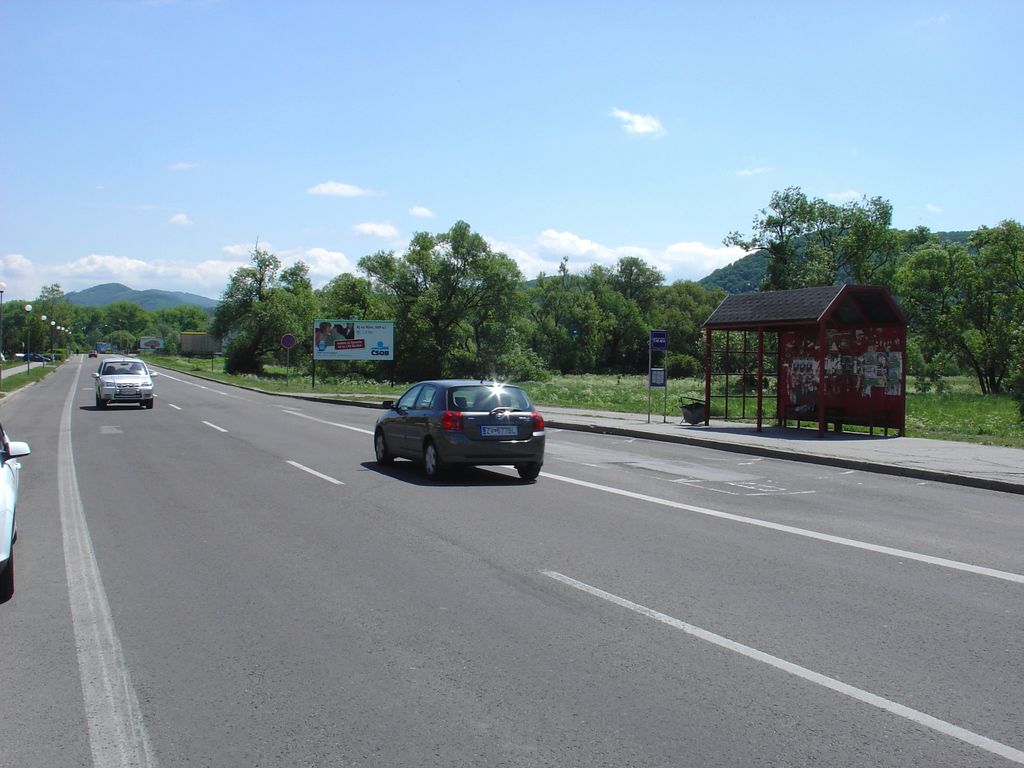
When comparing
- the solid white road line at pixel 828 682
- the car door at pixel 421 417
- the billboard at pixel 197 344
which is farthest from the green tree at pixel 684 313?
the solid white road line at pixel 828 682

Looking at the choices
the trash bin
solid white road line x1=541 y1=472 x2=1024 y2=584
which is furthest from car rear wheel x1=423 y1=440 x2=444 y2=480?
the trash bin

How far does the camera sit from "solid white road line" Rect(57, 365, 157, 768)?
3.93m

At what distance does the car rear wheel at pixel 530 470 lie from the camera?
13.3 meters

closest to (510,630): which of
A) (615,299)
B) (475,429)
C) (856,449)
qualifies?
(475,429)

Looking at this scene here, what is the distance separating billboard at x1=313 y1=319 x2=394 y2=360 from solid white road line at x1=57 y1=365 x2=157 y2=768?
45.6m

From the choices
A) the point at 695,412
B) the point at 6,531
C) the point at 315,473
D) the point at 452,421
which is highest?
the point at 452,421

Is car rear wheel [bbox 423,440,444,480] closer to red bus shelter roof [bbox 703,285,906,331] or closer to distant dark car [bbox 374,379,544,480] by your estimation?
distant dark car [bbox 374,379,544,480]

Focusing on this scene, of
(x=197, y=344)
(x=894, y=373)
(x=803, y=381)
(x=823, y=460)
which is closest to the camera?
(x=823, y=460)

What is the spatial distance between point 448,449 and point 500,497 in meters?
1.65

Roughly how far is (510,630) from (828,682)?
6.23 feet

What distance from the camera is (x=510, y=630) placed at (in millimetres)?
5629

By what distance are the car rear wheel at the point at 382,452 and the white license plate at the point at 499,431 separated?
8.16ft

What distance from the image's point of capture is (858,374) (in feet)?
71.2

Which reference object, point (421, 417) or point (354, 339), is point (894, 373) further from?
point (354, 339)
